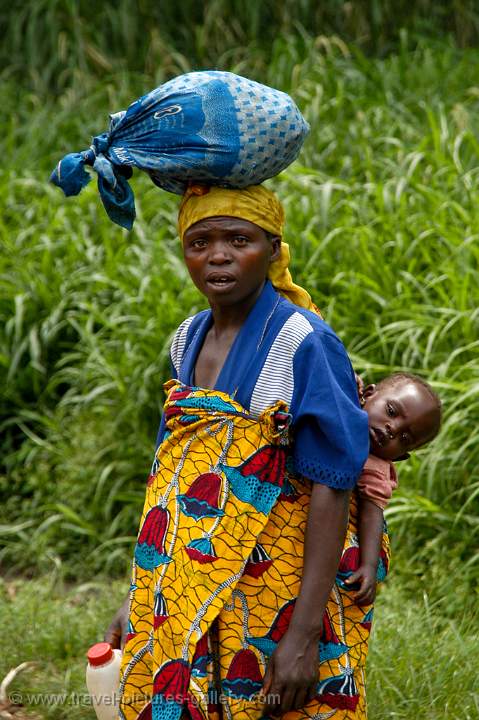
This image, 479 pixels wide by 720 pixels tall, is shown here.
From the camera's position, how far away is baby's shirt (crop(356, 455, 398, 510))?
2.42m

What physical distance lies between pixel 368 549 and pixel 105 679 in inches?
25.9

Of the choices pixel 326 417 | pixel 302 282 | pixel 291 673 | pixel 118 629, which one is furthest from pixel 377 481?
pixel 302 282

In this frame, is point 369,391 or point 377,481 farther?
point 369,391

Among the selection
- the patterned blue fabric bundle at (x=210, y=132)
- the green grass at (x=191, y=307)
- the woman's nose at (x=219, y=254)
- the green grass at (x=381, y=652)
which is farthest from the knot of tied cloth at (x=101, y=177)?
the green grass at (x=191, y=307)

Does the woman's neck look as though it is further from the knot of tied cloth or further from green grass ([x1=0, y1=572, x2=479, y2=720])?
A: green grass ([x1=0, y1=572, x2=479, y2=720])

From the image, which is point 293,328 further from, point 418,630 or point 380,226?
point 380,226

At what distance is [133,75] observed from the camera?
24.0 feet

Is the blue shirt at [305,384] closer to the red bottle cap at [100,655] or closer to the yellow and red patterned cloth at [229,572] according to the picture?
the yellow and red patterned cloth at [229,572]

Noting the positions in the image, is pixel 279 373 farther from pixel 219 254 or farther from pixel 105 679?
pixel 105 679

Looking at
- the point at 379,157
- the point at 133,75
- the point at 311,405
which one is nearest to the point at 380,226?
the point at 379,157

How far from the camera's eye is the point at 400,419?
252 centimetres

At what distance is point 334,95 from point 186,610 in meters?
4.76

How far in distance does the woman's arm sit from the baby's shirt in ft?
0.59

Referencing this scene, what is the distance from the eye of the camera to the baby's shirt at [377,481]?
2418 millimetres
